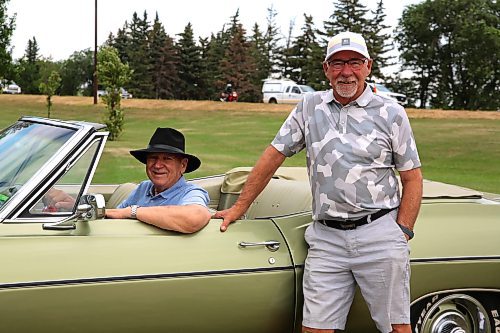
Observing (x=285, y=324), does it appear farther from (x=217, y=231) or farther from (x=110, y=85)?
(x=110, y=85)

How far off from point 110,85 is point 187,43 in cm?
4122

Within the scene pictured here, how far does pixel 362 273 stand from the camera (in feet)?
9.80

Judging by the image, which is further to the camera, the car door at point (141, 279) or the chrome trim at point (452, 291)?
the chrome trim at point (452, 291)

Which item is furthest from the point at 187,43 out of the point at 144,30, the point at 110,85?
the point at 110,85

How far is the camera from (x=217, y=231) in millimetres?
3062

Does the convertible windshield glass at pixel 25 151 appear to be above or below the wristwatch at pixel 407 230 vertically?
above

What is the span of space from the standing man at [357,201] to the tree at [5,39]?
86.5 ft

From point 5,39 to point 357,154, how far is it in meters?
27.1

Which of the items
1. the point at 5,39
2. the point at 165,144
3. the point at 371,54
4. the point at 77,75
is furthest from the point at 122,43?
the point at 165,144

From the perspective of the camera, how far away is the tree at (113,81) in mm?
20484

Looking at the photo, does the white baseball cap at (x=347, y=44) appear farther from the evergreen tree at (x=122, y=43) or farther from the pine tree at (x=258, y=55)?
the evergreen tree at (x=122, y=43)

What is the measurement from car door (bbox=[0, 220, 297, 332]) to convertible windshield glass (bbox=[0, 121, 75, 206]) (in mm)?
294

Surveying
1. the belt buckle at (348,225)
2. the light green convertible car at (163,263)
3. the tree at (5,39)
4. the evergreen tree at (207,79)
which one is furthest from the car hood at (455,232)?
the evergreen tree at (207,79)

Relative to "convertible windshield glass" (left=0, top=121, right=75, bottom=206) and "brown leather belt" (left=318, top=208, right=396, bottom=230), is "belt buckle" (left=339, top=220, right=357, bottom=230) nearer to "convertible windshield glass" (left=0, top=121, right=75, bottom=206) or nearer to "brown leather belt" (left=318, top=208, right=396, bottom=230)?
"brown leather belt" (left=318, top=208, right=396, bottom=230)
